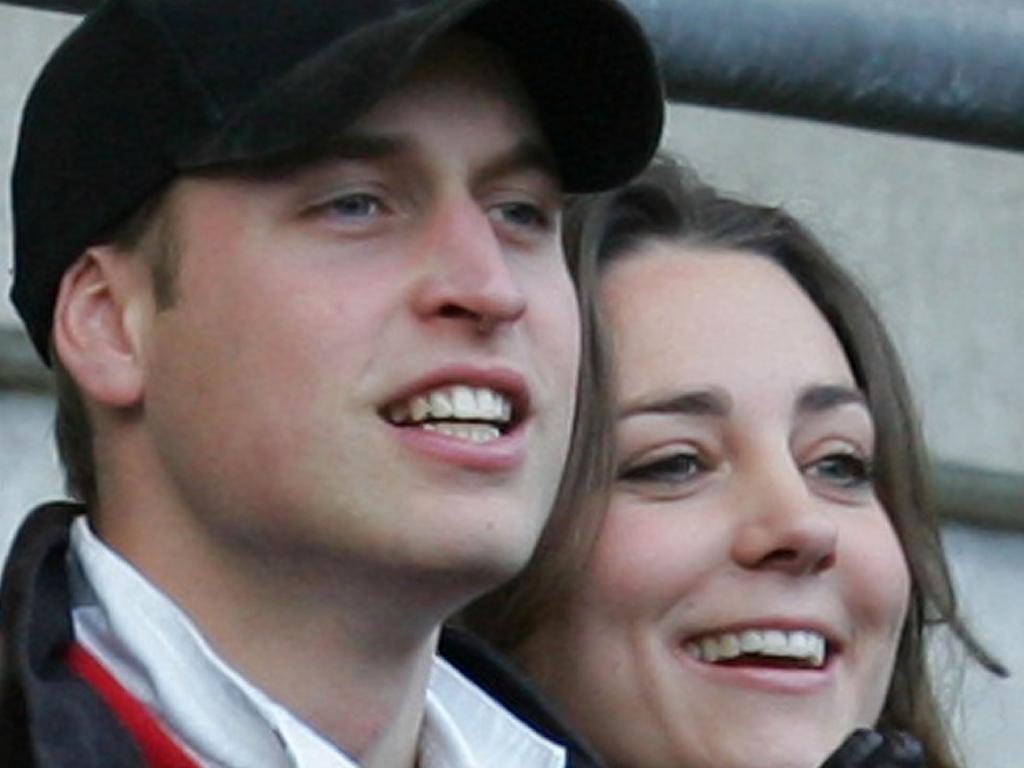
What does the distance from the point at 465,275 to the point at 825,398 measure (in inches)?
29.0

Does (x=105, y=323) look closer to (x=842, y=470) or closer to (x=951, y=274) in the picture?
(x=842, y=470)

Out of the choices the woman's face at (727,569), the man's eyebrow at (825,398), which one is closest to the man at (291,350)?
the woman's face at (727,569)

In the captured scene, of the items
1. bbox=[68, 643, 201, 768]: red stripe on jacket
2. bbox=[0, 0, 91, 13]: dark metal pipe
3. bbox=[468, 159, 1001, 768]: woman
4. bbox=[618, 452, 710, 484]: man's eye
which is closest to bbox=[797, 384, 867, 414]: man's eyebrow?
bbox=[468, 159, 1001, 768]: woman

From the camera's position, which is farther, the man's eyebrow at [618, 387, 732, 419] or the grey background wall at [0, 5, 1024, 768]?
the grey background wall at [0, 5, 1024, 768]

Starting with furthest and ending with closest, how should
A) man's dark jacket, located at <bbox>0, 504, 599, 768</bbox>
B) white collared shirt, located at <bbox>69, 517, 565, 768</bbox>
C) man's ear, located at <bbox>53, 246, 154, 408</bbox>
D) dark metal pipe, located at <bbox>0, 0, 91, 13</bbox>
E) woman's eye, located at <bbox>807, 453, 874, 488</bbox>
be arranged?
woman's eye, located at <bbox>807, 453, 874, 488</bbox>, man's ear, located at <bbox>53, 246, 154, 408</bbox>, white collared shirt, located at <bbox>69, 517, 565, 768</bbox>, man's dark jacket, located at <bbox>0, 504, 599, 768</bbox>, dark metal pipe, located at <bbox>0, 0, 91, 13</bbox>

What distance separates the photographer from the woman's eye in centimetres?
376

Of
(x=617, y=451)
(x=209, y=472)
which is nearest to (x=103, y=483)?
(x=209, y=472)

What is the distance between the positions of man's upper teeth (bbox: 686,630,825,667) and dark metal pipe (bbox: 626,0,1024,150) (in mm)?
936

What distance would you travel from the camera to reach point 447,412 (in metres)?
3.11

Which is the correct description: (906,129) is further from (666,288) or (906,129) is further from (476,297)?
(666,288)

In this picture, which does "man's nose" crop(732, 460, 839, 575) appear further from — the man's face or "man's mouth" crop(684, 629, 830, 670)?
the man's face

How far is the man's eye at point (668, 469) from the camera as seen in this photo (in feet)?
12.2

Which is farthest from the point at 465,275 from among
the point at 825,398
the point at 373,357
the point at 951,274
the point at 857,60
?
the point at 951,274

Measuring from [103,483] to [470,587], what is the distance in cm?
33
